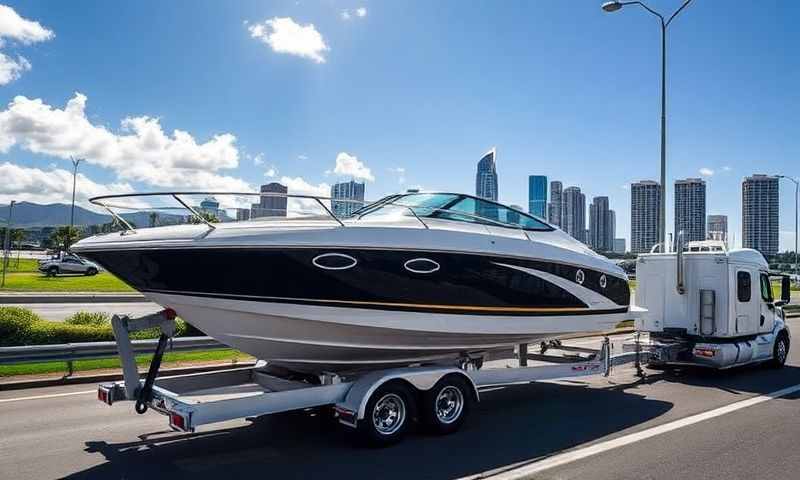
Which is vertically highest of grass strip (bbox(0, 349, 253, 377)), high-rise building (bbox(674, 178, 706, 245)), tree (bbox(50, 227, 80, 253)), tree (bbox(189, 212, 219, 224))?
high-rise building (bbox(674, 178, 706, 245))

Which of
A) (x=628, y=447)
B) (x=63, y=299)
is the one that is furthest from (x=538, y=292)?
(x=63, y=299)

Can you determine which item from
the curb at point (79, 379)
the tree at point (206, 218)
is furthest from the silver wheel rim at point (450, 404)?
the curb at point (79, 379)

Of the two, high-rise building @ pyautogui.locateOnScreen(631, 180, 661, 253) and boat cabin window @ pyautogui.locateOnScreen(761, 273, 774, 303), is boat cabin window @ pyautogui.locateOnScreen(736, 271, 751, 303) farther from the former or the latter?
high-rise building @ pyautogui.locateOnScreen(631, 180, 661, 253)

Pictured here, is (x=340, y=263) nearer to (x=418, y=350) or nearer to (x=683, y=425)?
(x=418, y=350)

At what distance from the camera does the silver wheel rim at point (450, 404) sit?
264 inches

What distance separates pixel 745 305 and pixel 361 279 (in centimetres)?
842

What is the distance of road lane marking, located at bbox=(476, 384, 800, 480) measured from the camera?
17.6ft

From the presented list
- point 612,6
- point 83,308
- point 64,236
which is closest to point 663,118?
point 612,6

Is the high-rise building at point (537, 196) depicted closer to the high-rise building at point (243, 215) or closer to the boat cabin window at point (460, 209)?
the boat cabin window at point (460, 209)

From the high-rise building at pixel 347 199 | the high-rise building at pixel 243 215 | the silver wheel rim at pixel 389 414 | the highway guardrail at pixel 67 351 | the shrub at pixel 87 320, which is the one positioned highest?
the high-rise building at pixel 347 199

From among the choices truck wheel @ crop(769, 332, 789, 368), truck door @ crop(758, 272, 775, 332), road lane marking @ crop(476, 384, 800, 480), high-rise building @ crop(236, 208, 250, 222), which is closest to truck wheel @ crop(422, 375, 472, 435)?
road lane marking @ crop(476, 384, 800, 480)

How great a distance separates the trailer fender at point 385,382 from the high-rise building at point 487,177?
3206 millimetres

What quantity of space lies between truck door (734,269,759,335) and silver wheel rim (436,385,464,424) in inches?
261

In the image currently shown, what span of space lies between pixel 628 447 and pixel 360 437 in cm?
281
